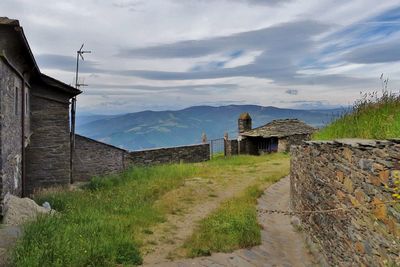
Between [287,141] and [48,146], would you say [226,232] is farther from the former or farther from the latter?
[287,141]

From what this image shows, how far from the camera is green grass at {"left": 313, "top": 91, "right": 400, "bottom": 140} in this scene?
18.7 feet

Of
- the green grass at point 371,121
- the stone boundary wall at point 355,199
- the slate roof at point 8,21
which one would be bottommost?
the stone boundary wall at point 355,199

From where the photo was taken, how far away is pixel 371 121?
6637 millimetres

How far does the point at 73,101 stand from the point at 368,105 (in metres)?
14.4

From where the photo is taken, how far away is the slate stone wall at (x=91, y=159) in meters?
20.6

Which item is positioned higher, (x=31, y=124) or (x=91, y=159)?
(x=31, y=124)

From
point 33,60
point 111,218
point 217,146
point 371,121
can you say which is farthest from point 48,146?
point 217,146

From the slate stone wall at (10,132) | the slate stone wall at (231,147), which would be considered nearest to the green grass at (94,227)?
the slate stone wall at (10,132)

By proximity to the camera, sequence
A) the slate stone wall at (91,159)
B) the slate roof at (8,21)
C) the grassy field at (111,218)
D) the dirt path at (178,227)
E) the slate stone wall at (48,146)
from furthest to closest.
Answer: the slate stone wall at (91,159), the slate stone wall at (48,146), the slate roof at (8,21), the dirt path at (178,227), the grassy field at (111,218)

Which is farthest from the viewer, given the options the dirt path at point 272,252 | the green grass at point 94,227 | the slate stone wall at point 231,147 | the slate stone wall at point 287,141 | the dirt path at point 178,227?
the slate stone wall at point 231,147

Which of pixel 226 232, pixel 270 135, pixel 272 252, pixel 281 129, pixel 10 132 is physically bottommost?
pixel 272 252

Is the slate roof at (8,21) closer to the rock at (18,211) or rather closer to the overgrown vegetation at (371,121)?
the rock at (18,211)

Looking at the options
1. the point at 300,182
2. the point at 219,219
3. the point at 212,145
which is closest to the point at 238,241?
the point at 219,219

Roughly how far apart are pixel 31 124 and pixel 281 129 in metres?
22.4
